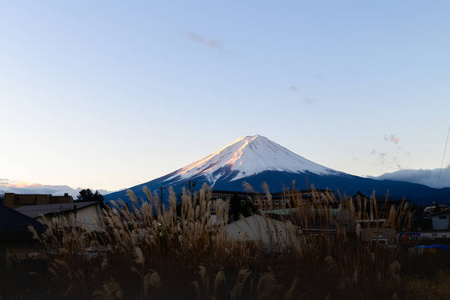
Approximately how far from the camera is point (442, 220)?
78.6 metres

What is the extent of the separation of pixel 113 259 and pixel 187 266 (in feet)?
5.73

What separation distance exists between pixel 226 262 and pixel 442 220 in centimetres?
8165

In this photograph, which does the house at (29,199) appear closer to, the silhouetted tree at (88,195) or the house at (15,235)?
the silhouetted tree at (88,195)

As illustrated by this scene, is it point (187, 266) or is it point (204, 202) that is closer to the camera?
point (187, 266)

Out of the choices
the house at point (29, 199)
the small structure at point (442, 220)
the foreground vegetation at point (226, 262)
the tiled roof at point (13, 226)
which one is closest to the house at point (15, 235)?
the tiled roof at point (13, 226)

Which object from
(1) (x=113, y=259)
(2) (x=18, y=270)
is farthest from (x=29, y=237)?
(1) (x=113, y=259)

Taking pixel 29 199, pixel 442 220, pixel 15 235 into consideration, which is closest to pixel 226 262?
pixel 15 235

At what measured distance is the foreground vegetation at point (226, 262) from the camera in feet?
21.2

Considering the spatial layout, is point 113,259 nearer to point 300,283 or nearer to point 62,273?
point 62,273

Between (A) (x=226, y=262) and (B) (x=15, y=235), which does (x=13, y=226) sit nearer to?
(B) (x=15, y=235)

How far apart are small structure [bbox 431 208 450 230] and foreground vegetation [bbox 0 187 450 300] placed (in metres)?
77.2

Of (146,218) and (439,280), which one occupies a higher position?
(146,218)

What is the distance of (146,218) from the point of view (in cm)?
851

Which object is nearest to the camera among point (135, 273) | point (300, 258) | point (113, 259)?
point (300, 258)
